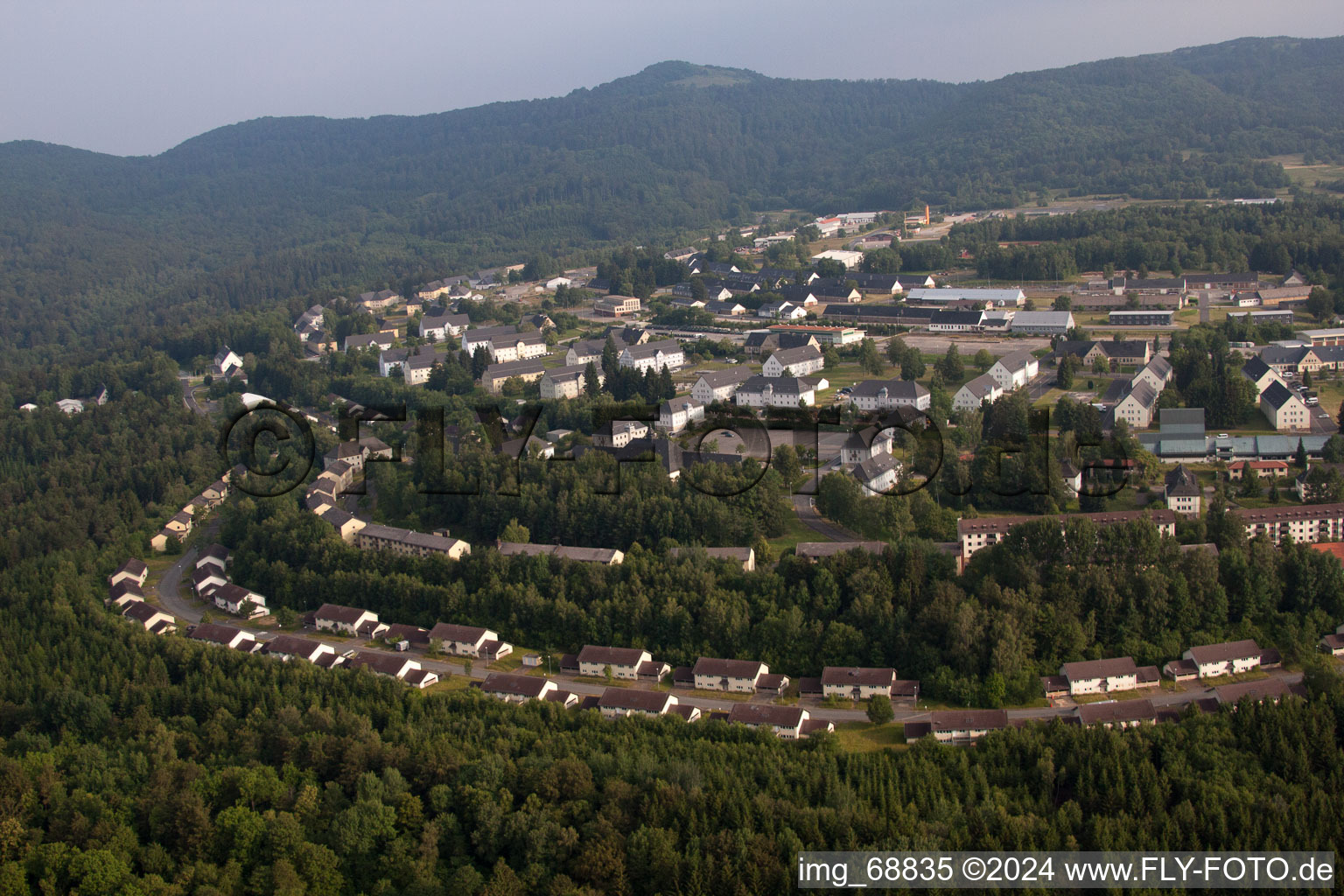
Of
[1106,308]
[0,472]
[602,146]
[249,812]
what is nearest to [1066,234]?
[1106,308]

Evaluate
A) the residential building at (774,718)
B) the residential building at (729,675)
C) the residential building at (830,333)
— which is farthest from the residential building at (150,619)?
the residential building at (830,333)

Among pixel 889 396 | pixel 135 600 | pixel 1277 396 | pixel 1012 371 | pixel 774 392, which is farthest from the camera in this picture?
pixel 774 392

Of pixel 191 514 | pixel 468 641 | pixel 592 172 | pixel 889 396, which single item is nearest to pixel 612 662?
pixel 468 641

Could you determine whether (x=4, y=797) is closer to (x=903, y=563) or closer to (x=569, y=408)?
(x=903, y=563)

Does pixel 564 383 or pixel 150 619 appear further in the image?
pixel 564 383

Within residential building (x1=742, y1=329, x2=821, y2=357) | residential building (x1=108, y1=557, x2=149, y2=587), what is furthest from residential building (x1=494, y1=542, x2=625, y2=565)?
residential building (x1=742, y1=329, x2=821, y2=357)

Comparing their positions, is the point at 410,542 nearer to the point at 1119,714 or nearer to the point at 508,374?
the point at 1119,714

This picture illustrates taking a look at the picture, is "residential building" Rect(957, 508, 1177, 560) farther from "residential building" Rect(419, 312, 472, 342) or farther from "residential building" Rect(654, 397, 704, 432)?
"residential building" Rect(419, 312, 472, 342)

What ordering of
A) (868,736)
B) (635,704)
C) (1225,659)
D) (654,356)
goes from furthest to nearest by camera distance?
(654,356), (1225,659), (635,704), (868,736)
